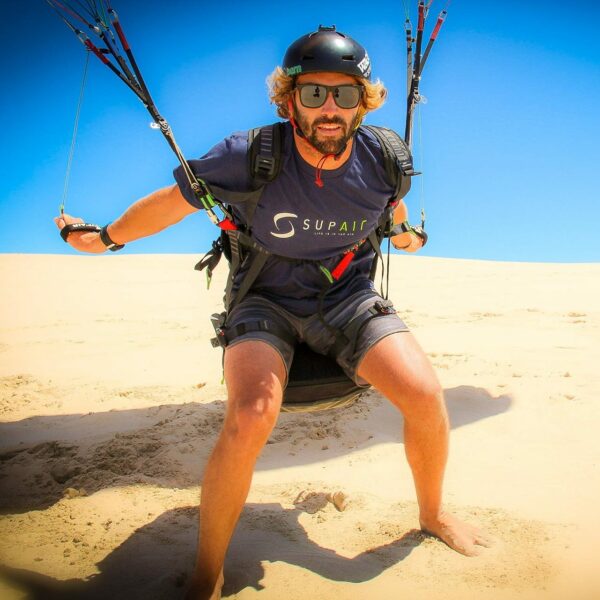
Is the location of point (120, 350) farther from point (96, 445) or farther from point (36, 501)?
point (36, 501)

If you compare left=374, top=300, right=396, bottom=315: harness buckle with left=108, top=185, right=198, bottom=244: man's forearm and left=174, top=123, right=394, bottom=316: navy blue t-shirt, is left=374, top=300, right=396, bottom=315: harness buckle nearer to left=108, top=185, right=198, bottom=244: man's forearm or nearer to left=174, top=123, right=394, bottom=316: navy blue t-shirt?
left=174, top=123, right=394, bottom=316: navy blue t-shirt

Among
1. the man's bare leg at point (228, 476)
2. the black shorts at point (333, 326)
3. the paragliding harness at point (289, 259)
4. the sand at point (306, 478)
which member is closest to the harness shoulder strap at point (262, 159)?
the paragliding harness at point (289, 259)

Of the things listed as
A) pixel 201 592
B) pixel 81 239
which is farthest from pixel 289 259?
pixel 201 592

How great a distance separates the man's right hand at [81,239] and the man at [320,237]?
6 cm

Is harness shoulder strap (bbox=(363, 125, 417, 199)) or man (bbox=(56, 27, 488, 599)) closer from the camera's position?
man (bbox=(56, 27, 488, 599))

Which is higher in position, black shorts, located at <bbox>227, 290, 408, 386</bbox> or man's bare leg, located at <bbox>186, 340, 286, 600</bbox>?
black shorts, located at <bbox>227, 290, 408, 386</bbox>

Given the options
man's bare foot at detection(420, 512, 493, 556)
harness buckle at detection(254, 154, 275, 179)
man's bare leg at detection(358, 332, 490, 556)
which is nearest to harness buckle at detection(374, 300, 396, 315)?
man's bare leg at detection(358, 332, 490, 556)

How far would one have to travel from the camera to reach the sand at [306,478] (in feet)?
9.04

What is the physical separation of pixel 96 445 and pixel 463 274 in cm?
1531

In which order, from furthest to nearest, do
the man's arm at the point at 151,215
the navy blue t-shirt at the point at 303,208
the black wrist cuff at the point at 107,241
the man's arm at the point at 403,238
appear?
the man's arm at the point at 403,238 < the black wrist cuff at the point at 107,241 < the man's arm at the point at 151,215 < the navy blue t-shirt at the point at 303,208

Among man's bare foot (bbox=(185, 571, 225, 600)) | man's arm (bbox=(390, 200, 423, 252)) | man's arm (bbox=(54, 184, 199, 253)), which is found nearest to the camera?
man's bare foot (bbox=(185, 571, 225, 600))

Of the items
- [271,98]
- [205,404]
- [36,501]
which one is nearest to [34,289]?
[205,404]

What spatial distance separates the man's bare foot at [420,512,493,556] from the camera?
292 centimetres

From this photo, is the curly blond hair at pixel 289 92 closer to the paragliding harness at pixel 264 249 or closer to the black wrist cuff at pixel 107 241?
the paragliding harness at pixel 264 249
